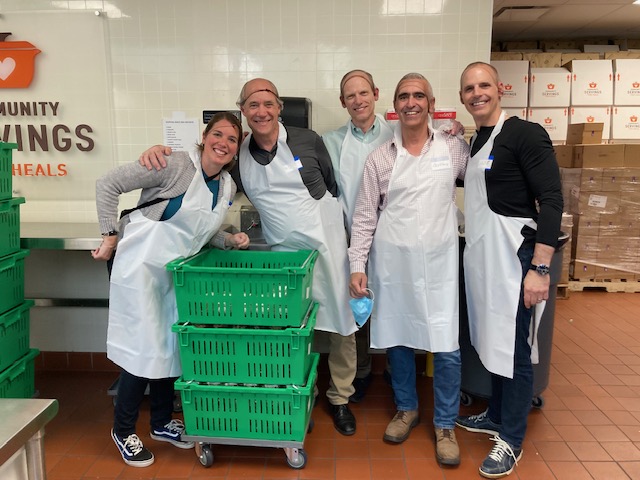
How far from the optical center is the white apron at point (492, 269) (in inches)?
79.0

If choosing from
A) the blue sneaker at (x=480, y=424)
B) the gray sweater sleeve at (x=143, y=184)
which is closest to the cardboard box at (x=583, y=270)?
the blue sneaker at (x=480, y=424)

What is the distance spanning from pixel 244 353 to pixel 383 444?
86cm

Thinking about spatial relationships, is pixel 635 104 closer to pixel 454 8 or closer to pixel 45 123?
pixel 454 8

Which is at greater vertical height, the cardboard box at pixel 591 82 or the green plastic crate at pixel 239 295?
the cardboard box at pixel 591 82

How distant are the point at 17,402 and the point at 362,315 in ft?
4.90

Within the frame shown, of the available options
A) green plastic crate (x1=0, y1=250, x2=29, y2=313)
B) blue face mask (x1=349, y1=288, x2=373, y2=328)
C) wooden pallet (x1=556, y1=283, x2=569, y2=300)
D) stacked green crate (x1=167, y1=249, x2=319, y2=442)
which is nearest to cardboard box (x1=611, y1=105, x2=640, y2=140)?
wooden pallet (x1=556, y1=283, x2=569, y2=300)

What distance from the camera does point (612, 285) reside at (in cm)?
507

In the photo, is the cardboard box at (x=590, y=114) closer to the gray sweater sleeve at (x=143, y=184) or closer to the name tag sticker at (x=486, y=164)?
the name tag sticker at (x=486, y=164)

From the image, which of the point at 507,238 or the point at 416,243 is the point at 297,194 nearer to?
the point at 416,243

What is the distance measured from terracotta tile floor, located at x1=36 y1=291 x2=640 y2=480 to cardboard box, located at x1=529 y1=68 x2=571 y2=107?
3.29 metres

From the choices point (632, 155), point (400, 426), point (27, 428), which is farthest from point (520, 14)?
point (27, 428)

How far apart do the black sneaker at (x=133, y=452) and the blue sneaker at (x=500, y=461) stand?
4.81ft

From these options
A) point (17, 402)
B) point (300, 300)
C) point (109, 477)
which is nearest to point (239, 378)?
point (300, 300)

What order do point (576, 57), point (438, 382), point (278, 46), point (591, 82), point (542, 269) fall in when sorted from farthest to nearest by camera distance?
point (576, 57), point (591, 82), point (278, 46), point (438, 382), point (542, 269)
